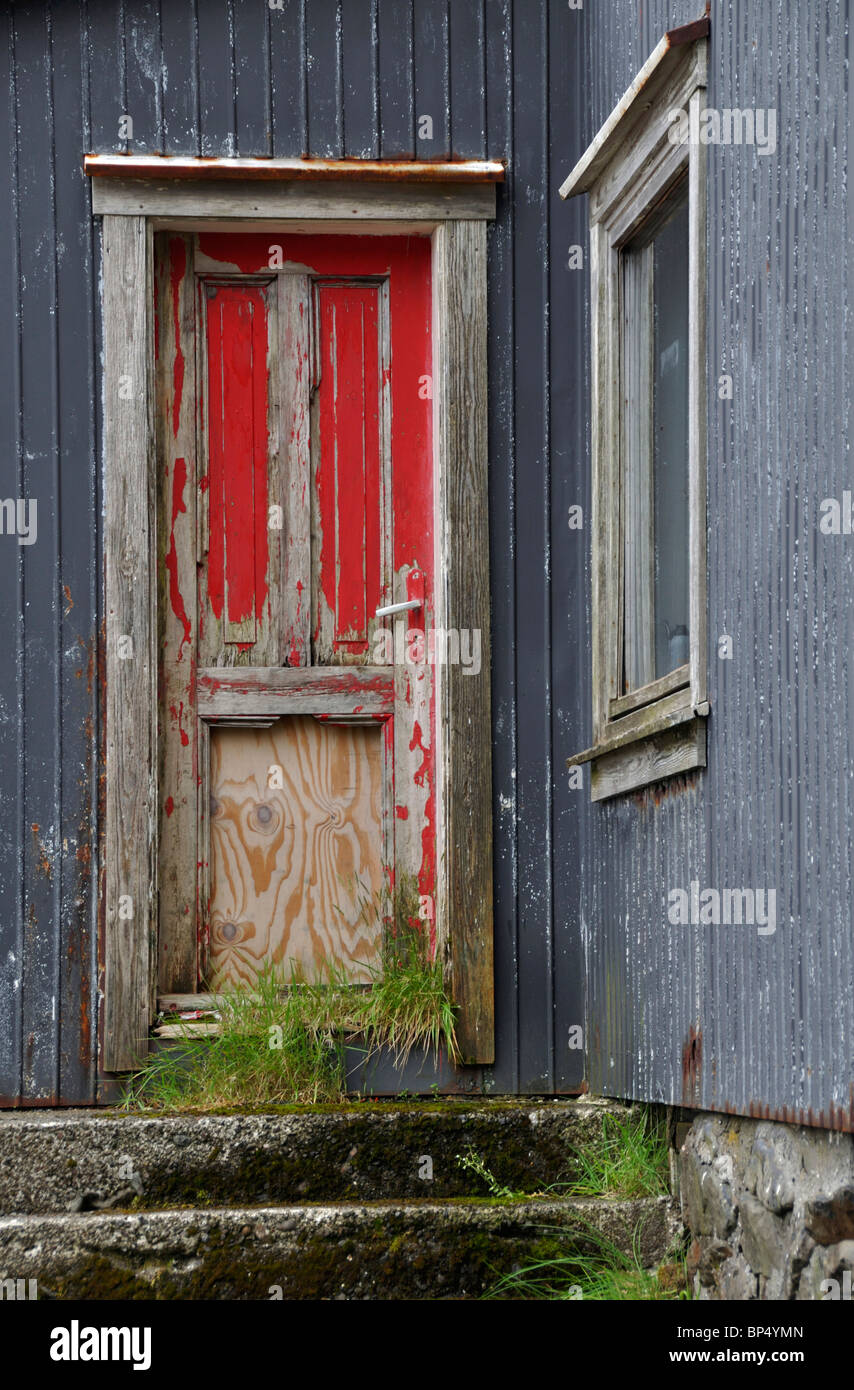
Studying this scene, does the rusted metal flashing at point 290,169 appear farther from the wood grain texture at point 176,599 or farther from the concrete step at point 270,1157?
the concrete step at point 270,1157

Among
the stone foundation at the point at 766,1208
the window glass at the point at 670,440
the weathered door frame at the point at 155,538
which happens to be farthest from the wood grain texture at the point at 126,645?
the stone foundation at the point at 766,1208

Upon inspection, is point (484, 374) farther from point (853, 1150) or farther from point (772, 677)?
point (853, 1150)

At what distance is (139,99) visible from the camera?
4.82m

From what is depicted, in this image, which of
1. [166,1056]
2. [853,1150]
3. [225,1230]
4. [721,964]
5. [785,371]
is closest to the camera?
[853,1150]

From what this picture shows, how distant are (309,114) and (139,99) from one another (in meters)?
0.49

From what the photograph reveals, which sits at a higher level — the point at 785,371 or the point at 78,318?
the point at 78,318

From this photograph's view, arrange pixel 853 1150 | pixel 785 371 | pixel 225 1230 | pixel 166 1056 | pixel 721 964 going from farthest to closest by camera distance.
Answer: pixel 166 1056, pixel 225 1230, pixel 721 964, pixel 785 371, pixel 853 1150

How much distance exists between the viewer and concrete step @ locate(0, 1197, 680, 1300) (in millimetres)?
3775

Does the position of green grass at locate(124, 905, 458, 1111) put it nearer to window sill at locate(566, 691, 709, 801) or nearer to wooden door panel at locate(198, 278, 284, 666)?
window sill at locate(566, 691, 709, 801)

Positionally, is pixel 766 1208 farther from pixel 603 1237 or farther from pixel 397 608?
pixel 397 608

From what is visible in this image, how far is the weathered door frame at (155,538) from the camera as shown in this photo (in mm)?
4637

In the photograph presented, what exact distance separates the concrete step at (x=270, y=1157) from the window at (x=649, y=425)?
96 cm

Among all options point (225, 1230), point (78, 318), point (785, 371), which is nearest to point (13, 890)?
point (225, 1230)

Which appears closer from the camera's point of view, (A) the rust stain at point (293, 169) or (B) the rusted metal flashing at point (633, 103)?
(B) the rusted metal flashing at point (633, 103)
